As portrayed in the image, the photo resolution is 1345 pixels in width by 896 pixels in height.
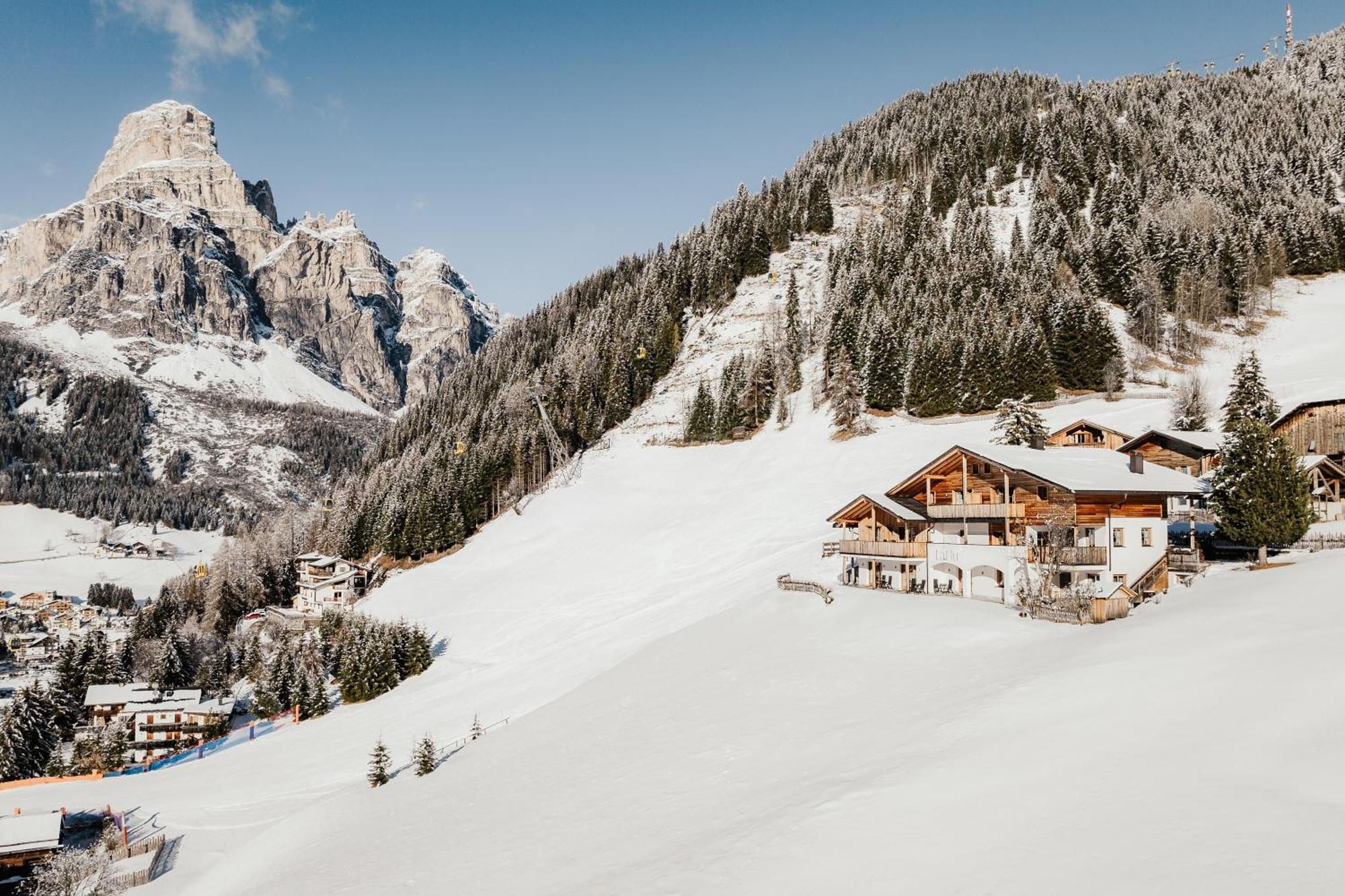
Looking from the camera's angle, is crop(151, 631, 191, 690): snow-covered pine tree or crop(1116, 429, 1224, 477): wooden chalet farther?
crop(151, 631, 191, 690): snow-covered pine tree

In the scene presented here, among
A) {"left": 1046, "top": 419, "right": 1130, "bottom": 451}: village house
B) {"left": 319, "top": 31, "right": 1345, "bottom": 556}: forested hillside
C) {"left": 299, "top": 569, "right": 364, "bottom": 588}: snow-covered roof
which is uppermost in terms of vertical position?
{"left": 319, "top": 31, "right": 1345, "bottom": 556}: forested hillside

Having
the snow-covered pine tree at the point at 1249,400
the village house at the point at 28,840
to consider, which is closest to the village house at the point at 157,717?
the village house at the point at 28,840

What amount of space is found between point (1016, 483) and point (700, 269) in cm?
9666

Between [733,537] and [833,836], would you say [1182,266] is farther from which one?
[833,836]

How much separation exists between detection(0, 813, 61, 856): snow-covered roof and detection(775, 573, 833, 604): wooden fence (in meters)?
34.8

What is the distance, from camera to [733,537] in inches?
2235

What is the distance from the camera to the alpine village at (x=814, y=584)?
45.5 ft

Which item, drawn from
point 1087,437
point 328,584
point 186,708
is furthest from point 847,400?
point 186,708

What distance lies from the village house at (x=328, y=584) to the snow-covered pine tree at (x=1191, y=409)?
80750 millimetres

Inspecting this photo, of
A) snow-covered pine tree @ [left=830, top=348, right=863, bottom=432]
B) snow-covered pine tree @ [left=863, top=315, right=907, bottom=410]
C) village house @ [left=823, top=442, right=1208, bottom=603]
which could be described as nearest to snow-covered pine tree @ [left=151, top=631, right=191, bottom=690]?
village house @ [left=823, top=442, right=1208, bottom=603]

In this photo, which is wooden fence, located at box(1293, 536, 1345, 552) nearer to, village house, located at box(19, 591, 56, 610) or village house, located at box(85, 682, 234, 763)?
village house, located at box(85, 682, 234, 763)

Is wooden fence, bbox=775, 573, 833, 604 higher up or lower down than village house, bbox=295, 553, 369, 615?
higher up

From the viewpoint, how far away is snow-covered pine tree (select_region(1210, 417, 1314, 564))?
29.5m

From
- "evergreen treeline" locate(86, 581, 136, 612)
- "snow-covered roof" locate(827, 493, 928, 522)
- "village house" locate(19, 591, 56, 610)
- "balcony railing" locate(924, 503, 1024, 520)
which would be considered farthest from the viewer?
"evergreen treeline" locate(86, 581, 136, 612)
